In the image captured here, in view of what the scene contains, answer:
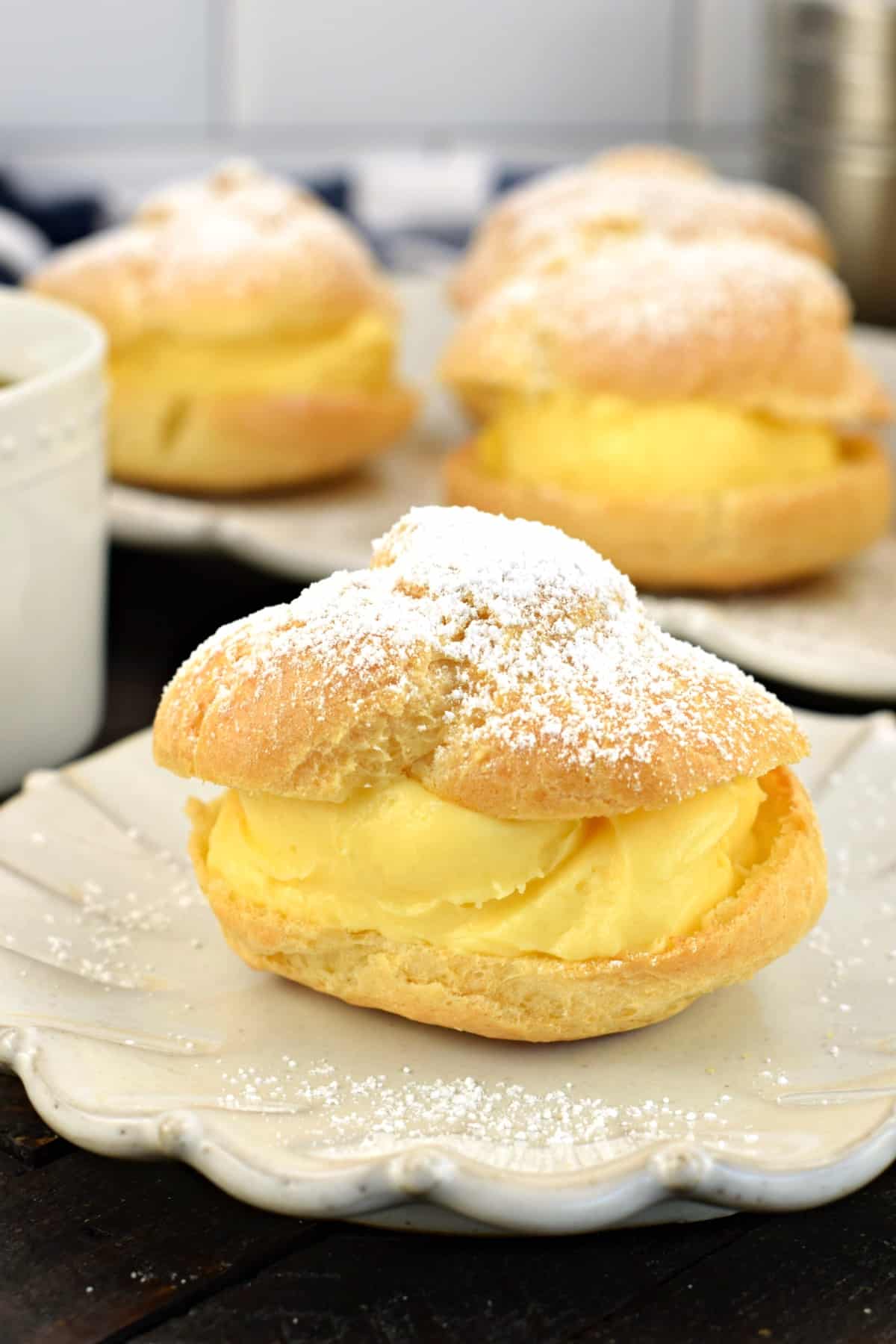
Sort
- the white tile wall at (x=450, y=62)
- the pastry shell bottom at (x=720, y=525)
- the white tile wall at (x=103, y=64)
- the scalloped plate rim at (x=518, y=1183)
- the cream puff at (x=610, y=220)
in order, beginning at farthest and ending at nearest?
the white tile wall at (x=450, y=62)
the white tile wall at (x=103, y=64)
the cream puff at (x=610, y=220)
the pastry shell bottom at (x=720, y=525)
the scalloped plate rim at (x=518, y=1183)

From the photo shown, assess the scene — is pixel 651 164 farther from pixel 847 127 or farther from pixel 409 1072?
pixel 409 1072

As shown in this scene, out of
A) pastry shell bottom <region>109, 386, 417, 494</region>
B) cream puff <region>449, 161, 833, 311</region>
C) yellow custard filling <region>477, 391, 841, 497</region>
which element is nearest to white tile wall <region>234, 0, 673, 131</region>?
cream puff <region>449, 161, 833, 311</region>

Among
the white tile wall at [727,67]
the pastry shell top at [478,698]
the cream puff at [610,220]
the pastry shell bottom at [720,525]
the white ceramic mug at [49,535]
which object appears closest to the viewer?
the pastry shell top at [478,698]

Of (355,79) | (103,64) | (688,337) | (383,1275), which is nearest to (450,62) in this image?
(355,79)

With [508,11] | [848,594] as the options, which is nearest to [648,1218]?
[848,594]

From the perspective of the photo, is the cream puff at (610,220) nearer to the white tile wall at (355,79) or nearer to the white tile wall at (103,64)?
the white tile wall at (355,79)

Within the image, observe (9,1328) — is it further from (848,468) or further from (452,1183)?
(848,468)

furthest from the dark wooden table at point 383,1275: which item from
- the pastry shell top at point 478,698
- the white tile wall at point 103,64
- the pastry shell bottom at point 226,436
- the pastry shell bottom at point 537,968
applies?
the white tile wall at point 103,64
